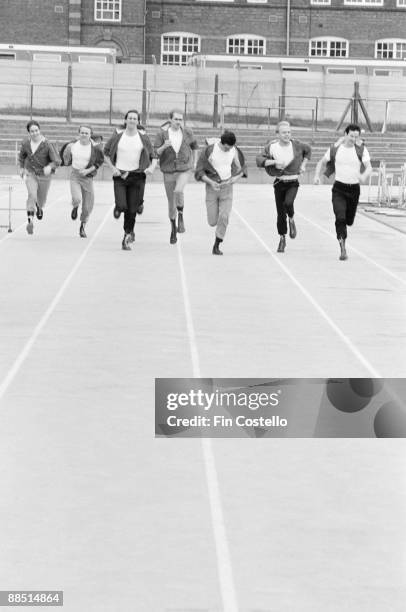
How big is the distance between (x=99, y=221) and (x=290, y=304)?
10369mm

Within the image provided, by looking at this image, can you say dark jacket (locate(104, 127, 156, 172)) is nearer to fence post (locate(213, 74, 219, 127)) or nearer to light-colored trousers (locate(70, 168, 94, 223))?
light-colored trousers (locate(70, 168, 94, 223))

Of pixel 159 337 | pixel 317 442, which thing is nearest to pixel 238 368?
pixel 159 337

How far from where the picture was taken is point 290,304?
13.9 m

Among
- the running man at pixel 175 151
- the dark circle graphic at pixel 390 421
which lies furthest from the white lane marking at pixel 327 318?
the running man at pixel 175 151

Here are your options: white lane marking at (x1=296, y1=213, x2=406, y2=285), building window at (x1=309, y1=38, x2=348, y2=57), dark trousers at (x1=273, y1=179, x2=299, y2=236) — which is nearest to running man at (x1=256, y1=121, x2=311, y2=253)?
dark trousers at (x1=273, y1=179, x2=299, y2=236)

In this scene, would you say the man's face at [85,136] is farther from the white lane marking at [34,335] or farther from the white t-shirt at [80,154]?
the white lane marking at [34,335]

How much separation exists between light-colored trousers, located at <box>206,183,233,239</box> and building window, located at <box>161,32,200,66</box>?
1848 inches

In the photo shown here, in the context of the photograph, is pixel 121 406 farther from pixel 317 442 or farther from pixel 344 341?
pixel 344 341

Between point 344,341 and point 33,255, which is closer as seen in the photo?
point 344,341

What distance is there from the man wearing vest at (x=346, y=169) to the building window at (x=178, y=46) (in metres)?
47.4

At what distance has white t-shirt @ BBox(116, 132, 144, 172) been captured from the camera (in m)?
18.7

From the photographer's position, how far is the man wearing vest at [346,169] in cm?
1784

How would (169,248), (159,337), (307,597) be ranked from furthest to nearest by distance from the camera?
(169,248), (159,337), (307,597)

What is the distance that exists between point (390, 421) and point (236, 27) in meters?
58.2
